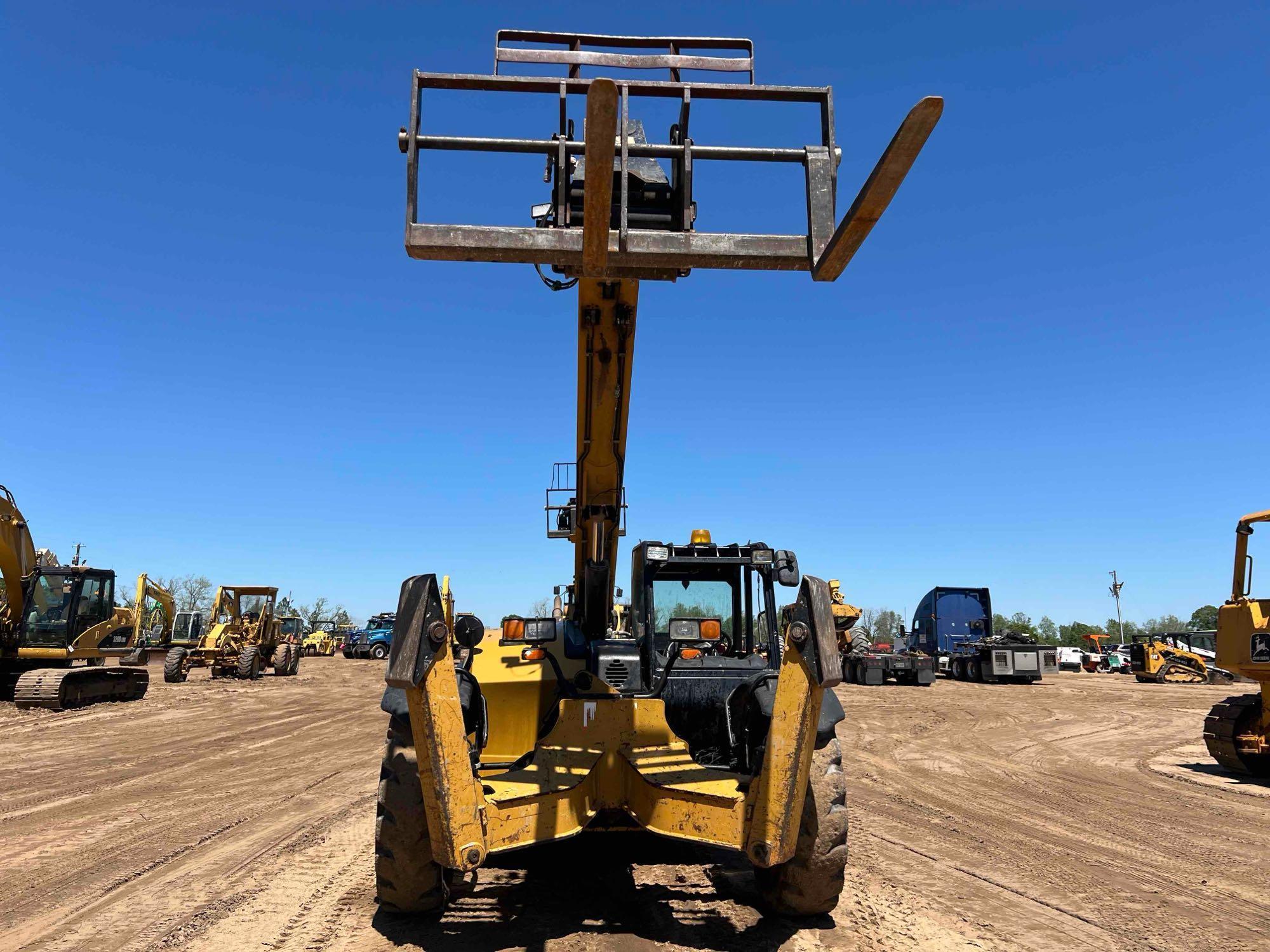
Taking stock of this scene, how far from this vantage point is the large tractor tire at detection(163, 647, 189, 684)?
85.0ft

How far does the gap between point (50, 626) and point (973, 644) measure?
29603 millimetres

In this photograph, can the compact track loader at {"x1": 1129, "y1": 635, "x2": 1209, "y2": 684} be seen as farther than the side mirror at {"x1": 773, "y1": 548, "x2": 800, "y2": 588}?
Yes

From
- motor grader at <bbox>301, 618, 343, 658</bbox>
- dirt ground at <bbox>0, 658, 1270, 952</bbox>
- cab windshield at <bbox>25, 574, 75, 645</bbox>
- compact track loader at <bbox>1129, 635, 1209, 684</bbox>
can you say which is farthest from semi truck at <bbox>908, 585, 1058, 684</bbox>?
motor grader at <bbox>301, 618, 343, 658</bbox>

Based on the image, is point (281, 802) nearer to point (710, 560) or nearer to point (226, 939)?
point (226, 939)

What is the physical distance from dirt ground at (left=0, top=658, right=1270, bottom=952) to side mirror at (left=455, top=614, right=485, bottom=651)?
1669mm

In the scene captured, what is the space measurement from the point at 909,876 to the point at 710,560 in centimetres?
276

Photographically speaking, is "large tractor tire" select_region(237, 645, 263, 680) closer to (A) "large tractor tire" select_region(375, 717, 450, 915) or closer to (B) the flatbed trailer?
(B) the flatbed trailer

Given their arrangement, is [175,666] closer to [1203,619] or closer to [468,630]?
[468,630]

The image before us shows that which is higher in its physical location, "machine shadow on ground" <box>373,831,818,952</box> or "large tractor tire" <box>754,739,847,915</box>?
"large tractor tire" <box>754,739,847,915</box>

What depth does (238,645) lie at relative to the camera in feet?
92.6

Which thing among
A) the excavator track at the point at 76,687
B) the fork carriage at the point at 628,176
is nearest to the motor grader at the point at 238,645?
the excavator track at the point at 76,687

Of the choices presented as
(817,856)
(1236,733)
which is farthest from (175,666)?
(1236,733)

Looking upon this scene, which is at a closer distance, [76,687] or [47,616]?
[76,687]

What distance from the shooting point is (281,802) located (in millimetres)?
8617
